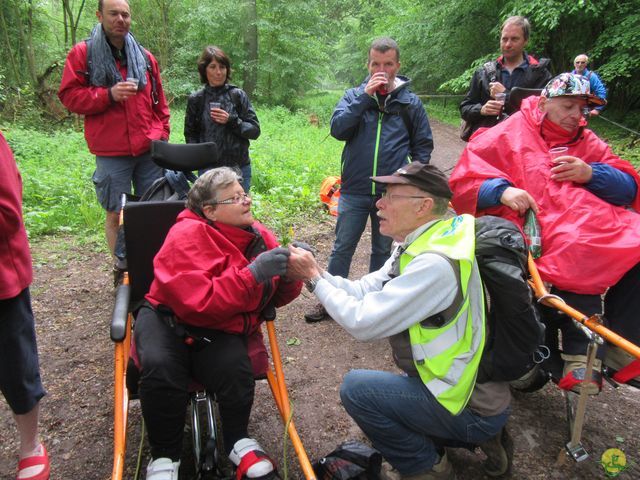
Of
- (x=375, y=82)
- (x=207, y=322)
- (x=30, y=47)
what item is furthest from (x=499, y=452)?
(x=30, y=47)

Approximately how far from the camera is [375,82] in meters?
3.18

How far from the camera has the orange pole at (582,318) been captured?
1.83 m

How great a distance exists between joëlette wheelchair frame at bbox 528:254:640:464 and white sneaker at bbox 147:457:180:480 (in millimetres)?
1855

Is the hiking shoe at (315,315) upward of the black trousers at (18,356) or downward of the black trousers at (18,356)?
downward

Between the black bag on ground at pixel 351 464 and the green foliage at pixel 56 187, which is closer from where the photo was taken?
the black bag on ground at pixel 351 464

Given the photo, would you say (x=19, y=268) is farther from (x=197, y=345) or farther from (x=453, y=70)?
(x=453, y=70)

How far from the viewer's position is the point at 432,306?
1794mm

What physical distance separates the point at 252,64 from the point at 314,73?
10.7 feet

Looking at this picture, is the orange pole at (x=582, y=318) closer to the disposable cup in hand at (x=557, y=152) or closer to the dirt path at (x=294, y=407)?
the disposable cup in hand at (x=557, y=152)

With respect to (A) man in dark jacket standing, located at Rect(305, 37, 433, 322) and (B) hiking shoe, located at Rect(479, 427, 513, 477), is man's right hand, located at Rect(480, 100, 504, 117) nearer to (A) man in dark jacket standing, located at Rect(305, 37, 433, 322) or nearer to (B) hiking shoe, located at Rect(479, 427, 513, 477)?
(A) man in dark jacket standing, located at Rect(305, 37, 433, 322)

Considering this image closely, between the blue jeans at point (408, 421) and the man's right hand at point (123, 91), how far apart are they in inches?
106

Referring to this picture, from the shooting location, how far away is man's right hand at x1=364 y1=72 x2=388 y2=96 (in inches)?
125

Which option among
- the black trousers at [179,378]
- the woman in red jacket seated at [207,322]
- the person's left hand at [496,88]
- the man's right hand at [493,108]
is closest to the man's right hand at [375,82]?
the man's right hand at [493,108]

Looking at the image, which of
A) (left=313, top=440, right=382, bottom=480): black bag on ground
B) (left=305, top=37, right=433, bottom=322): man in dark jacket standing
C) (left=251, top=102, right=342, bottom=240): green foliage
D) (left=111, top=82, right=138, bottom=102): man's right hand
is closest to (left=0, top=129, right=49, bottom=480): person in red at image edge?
(left=313, top=440, right=382, bottom=480): black bag on ground
